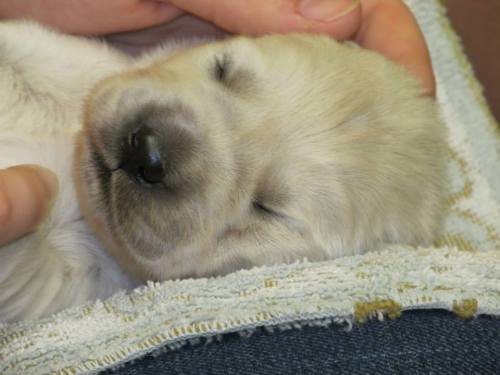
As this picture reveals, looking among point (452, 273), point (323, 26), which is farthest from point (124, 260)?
point (323, 26)

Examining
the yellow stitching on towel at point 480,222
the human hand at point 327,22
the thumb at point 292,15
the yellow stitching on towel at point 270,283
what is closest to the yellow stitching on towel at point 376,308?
the yellow stitching on towel at point 270,283

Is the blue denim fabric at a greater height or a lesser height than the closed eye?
lesser

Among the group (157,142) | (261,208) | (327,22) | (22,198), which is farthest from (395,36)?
(22,198)

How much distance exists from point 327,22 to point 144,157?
714mm

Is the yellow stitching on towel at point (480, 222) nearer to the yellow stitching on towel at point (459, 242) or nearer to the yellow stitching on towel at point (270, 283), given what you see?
the yellow stitching on towel at point (459, 242)

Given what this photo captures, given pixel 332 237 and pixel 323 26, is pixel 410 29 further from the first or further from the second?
pixel 332 237

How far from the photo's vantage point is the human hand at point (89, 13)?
6.31 feet

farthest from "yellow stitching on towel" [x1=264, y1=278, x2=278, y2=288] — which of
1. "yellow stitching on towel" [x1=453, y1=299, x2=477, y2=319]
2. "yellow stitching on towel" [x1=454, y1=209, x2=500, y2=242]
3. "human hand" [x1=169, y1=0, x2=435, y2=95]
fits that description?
"yellow stitching on towel" [x1=454, y1=209, x2=500, y2=242]

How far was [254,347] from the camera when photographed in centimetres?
119

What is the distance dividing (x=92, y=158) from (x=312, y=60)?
0.56 m

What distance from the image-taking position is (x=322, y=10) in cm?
177

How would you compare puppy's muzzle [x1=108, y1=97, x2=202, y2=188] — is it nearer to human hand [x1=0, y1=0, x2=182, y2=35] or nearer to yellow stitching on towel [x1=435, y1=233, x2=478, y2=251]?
human hand [x1=0, y1=0, x2=182, y2=35]

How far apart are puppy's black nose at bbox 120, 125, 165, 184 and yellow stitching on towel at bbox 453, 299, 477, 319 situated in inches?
25.2

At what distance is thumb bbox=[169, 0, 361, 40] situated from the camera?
69.7 inches
